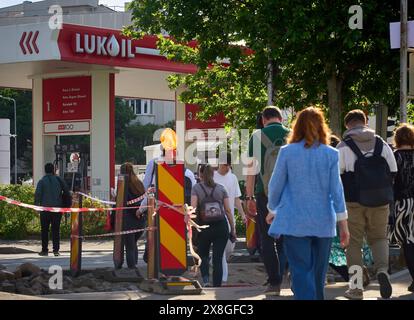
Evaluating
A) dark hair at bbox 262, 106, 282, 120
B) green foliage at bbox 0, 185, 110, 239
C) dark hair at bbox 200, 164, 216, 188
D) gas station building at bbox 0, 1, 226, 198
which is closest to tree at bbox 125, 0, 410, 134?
gas station building at bbox 0, 1, 226, 198

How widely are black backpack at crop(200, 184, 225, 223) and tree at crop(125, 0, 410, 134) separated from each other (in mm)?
10469

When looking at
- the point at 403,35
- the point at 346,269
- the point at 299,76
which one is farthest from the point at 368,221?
the point at 299,76

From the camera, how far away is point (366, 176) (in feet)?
33.5

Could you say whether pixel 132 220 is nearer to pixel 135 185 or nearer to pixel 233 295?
pixel 135 185

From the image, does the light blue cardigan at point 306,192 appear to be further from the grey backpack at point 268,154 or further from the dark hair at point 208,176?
the dark hair at point 208,176

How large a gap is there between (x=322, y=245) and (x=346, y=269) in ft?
12.5

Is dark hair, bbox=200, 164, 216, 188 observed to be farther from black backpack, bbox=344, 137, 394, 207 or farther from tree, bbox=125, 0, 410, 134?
tree, bbox=125, 0, 410, 134

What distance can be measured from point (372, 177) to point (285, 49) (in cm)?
1441

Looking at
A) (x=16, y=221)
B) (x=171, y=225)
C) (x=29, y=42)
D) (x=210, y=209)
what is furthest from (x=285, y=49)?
(x=171, y=225)

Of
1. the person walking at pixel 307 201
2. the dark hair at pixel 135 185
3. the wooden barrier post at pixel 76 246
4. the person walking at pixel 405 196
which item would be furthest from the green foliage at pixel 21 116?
the person walking at pixel 307 201

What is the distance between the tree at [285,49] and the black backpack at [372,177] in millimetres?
12264

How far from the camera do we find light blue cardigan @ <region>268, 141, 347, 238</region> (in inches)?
306
